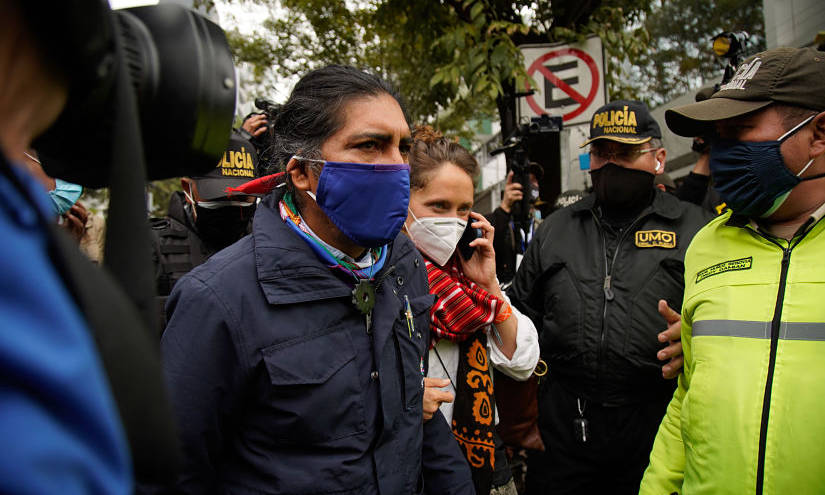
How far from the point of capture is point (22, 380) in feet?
1.39

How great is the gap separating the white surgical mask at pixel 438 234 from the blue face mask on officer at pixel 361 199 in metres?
0.70

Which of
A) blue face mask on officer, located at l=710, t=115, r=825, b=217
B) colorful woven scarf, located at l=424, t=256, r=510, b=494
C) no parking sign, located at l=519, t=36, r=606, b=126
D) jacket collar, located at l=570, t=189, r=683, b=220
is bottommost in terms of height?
colorful woven scarf, located at l=424, t=256, r=510, b=494

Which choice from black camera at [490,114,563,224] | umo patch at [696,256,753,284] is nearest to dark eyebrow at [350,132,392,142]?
umo patch at [696,256,753,284]

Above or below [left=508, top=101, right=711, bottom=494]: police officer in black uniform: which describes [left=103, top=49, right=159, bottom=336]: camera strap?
above

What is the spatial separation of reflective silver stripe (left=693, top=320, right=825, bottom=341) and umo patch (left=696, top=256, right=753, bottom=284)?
0.18 m

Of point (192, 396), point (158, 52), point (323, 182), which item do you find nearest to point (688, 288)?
point (323, 182)

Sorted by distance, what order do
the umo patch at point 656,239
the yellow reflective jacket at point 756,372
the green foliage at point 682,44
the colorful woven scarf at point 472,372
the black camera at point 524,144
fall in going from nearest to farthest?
1. the yellow reflective jacket at point 756,372
2. the colorful woven scarf at point 472,372
3. the umo patch at point 656,239
4. the black camera at point 524,144
5. the green foliage at point 682,44

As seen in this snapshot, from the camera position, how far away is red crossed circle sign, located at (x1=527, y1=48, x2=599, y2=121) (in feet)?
15.6

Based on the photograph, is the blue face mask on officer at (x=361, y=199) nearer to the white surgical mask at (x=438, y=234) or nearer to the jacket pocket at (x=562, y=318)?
the white surgical mask at (x=438, y=234)

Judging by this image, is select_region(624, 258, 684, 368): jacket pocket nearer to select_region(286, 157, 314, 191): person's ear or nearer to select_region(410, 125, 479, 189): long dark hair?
select_region(410, 125, 479, 189): long dark hair

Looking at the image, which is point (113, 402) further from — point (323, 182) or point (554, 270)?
point (554, 270)

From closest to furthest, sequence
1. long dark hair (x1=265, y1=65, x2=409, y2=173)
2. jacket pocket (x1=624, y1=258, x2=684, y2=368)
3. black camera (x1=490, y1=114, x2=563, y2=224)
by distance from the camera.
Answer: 1. long dark hair (x1=265, y1=65, x2=409, y2=173)
2. jacket pocket (x1=624, y1=258, x2=684, y2=368)
3. black camera (x1=490, y1=114, x2=563, y2=224)

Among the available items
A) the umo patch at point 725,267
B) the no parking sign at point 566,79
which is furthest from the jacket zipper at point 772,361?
the no parking sign at point 566,79

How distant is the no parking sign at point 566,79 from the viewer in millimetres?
4746
